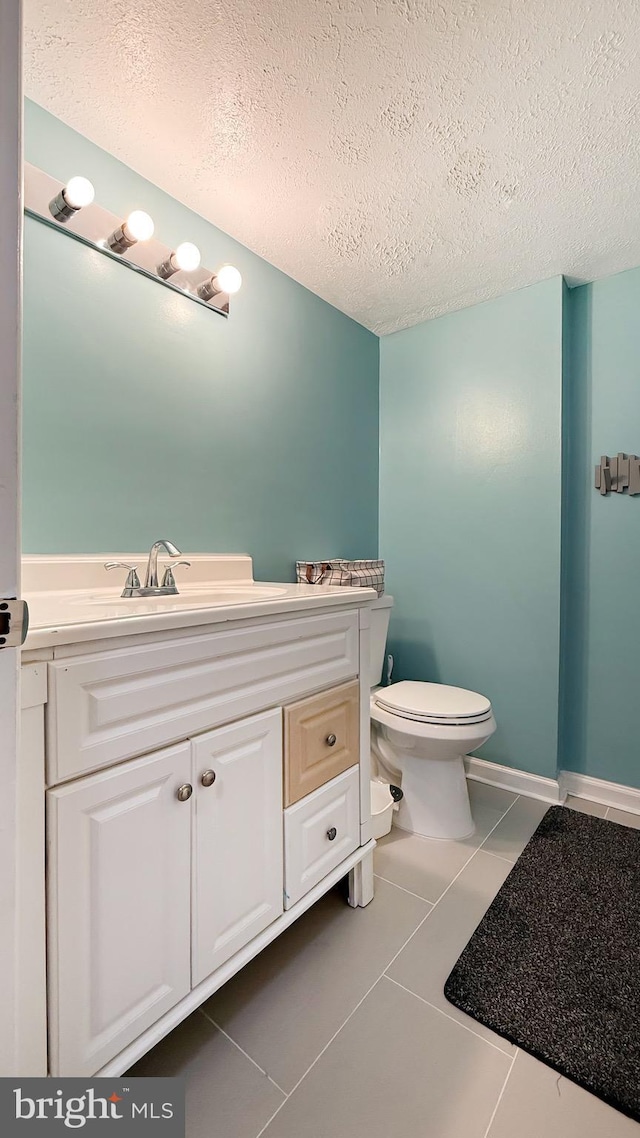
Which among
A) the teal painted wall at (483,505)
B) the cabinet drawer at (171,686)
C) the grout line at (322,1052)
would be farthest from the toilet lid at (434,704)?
the grout line at (322,1052)

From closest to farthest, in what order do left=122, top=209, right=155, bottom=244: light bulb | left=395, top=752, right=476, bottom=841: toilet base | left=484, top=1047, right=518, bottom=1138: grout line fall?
left=484, top=1047, right=518, bottom=1138: grout line < left=122, top=209, right=155, bottom=244: light bulb < left=395, top=752, right=476, bottom=841: toilet base

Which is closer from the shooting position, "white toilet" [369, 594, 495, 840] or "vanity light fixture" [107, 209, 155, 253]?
"vanity light fixture" [107, 209, 155, 253]

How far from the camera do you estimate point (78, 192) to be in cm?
114

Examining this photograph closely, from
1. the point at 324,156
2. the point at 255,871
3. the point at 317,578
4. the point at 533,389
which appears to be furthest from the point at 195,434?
the point at 533,389

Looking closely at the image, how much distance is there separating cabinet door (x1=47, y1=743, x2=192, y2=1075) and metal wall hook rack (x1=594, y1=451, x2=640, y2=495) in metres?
1.91

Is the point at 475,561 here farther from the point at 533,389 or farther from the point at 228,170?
the point at 228,170

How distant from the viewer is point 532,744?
76.4 inches

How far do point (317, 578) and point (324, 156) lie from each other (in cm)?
132

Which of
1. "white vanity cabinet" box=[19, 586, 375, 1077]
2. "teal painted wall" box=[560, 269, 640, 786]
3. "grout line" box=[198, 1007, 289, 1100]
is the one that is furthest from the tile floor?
"teal painted wall" box=[560, 269, 640, 786]

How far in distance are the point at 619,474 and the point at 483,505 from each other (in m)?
0.53

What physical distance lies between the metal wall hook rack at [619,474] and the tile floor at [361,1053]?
1615 mm

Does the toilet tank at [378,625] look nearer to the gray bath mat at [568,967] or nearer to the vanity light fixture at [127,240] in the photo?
the gray bath mat at [568,967]

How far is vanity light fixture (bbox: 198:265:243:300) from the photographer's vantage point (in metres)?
1.50

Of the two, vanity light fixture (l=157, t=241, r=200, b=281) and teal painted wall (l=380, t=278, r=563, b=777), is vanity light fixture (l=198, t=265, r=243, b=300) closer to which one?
vanity light fixture (l=157, t=241, r=200, b=281)
